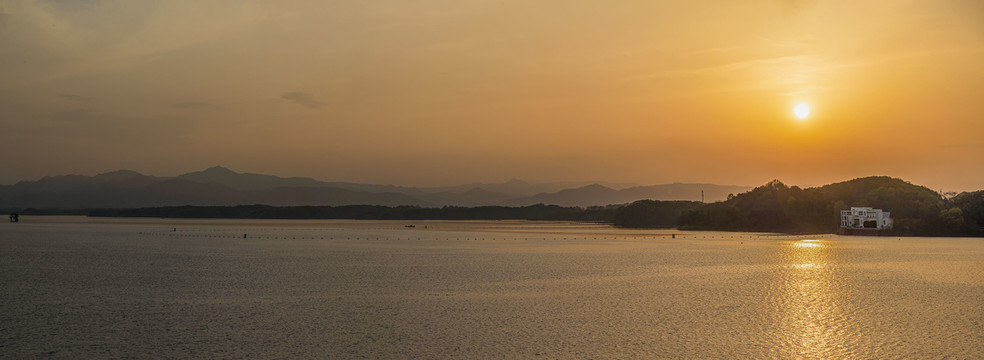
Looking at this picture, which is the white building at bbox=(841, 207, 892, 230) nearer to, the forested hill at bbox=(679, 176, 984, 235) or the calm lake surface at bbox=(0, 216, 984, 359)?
the forested hill at bbox=(679, 176, 984, 235)

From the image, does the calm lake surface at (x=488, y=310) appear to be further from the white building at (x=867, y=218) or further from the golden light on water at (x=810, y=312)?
the white building at (x=867, y=218)

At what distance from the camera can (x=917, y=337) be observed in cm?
1800

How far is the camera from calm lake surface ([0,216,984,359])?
16.5m

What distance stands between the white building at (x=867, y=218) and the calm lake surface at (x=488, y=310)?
213 feet

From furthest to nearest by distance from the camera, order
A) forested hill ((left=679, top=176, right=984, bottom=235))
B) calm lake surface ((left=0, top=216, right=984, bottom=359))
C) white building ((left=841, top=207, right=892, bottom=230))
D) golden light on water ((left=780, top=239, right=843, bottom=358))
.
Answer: white building ((left=841, top=207, right=892, bottom=230))
forested hill ((left=679, top=176, right=984, bottom=235))
golden light on water ((left=780, top=239, right=843, bottom=358))
calm lake surface ((left=0, top=216, right=984, bottom=359))

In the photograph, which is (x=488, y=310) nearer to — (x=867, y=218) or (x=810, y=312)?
(x=810, y=312)

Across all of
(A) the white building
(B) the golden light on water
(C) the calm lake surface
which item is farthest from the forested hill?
(B) the golden light on water

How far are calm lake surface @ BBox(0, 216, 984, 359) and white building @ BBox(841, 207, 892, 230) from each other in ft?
213

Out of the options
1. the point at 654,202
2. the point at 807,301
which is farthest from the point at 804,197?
the point at 807,301

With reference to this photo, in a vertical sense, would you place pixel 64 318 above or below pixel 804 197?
below

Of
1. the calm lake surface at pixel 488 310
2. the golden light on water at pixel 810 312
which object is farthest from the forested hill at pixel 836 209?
the golden light on water at pixel 810 312

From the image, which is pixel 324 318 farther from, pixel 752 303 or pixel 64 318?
pixel 752 303

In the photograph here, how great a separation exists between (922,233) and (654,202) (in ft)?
296

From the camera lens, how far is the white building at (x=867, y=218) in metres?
98.7
